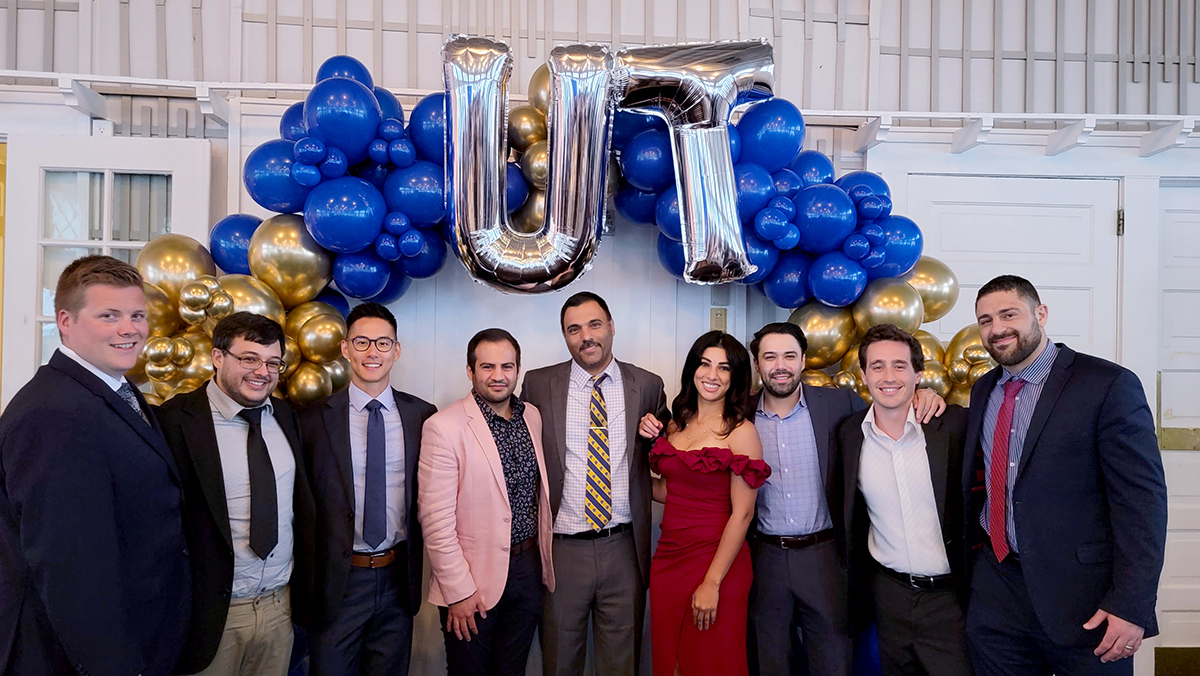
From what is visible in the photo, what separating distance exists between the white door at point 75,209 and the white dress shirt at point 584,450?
1.91 meters

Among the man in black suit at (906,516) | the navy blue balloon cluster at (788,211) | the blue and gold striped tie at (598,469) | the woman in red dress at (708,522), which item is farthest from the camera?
the navy blue balloon cluster at (788,211)

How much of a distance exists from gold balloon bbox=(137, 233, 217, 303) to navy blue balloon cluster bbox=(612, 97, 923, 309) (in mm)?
1697

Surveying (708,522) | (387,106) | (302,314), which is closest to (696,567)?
(708,522)

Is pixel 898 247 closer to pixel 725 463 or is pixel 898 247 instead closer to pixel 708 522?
pixel 725 463

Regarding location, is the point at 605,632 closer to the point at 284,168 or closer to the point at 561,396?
the point at 561,396

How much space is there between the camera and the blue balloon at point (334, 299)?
116 inches

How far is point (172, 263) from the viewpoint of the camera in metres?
2.72

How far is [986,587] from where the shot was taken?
219 cm

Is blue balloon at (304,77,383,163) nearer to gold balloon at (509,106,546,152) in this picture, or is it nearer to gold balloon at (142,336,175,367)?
gold balloon at (509,106,546,152)

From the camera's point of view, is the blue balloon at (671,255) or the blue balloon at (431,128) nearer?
the blue balloon at (431,128)

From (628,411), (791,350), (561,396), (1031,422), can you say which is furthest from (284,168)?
(1031,422)

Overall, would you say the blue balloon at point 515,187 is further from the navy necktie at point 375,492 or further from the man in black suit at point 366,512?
the navy necktie at point 375,492

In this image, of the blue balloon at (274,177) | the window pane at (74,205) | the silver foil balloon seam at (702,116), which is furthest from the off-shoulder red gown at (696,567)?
the window pane at (74,205)

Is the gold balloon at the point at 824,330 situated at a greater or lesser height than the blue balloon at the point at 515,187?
lesser
